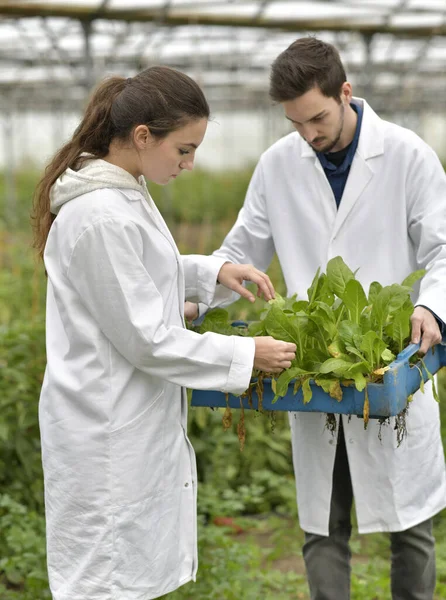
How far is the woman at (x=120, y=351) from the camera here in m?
1.95

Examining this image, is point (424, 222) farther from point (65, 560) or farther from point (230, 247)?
point (65, 560)

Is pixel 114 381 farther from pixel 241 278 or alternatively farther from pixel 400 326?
pixel 400 326

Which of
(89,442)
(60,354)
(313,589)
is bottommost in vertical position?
(313,589)

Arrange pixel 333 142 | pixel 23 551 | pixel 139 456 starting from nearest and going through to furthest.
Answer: pixel 139 456
pixel 333 142
pixel 23 551

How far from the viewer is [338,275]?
7.54 feet

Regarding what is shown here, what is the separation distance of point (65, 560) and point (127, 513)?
20 cm

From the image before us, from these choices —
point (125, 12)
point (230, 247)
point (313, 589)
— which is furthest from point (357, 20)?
point (313, 589)

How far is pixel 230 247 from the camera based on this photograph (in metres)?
2.78

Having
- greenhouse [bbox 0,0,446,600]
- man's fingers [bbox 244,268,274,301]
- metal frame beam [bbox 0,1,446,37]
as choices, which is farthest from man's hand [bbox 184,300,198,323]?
metal frame beam [bbox 0,1,446,37]

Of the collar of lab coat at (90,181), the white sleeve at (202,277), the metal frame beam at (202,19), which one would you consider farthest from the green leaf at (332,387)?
the metal frame beam at (202,19)

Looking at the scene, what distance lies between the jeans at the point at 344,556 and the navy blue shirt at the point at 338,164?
2.29 feet

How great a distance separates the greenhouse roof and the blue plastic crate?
150 centimetres

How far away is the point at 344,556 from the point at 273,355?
0.91 metres

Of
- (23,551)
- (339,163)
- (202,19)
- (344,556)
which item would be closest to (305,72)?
(339,163)
